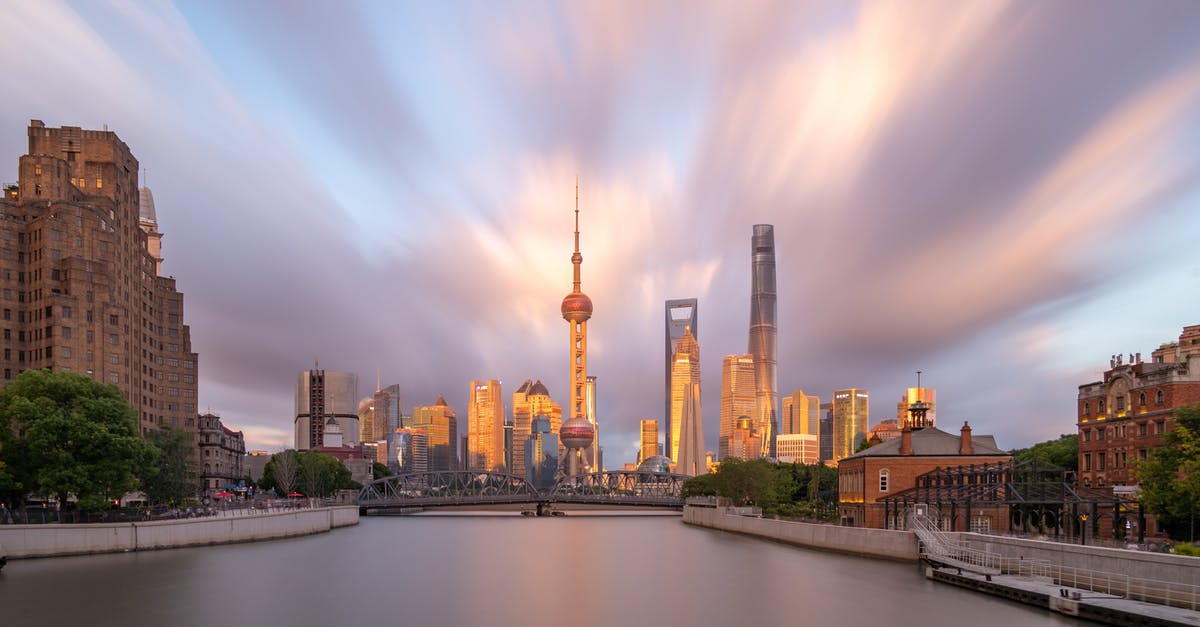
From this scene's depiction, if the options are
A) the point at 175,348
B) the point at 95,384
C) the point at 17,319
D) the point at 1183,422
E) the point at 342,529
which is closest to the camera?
the point at 1183,422

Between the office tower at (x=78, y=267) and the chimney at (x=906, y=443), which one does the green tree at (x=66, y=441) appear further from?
the chimney at (x=906, y=443)

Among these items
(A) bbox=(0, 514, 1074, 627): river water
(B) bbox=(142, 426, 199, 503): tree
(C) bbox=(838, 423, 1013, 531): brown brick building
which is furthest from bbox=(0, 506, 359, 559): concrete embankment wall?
(C) bbox=(838, 423, 1013, 531): brown brick building

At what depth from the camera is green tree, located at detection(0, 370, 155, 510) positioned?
72438 millimetres

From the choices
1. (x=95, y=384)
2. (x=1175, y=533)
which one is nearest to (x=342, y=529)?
(x=95, y=384)

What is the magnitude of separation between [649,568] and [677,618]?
91.5 feet

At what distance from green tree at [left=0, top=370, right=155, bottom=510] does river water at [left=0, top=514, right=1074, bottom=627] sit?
655 centimetres

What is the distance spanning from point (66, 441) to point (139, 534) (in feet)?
34.8

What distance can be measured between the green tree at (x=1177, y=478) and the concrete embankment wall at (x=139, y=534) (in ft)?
263

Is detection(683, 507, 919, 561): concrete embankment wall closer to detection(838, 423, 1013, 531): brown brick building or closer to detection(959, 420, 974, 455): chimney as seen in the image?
detection(838, 423, 1013, 531): brown brick building

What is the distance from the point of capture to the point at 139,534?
256 ft

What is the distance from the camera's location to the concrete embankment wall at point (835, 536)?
72.2 m

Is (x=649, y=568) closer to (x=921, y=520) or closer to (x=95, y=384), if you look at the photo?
(x=921, y=520)

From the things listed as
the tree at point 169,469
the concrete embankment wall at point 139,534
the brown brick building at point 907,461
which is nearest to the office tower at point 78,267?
the tree at point 169,469

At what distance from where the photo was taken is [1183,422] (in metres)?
58.9
